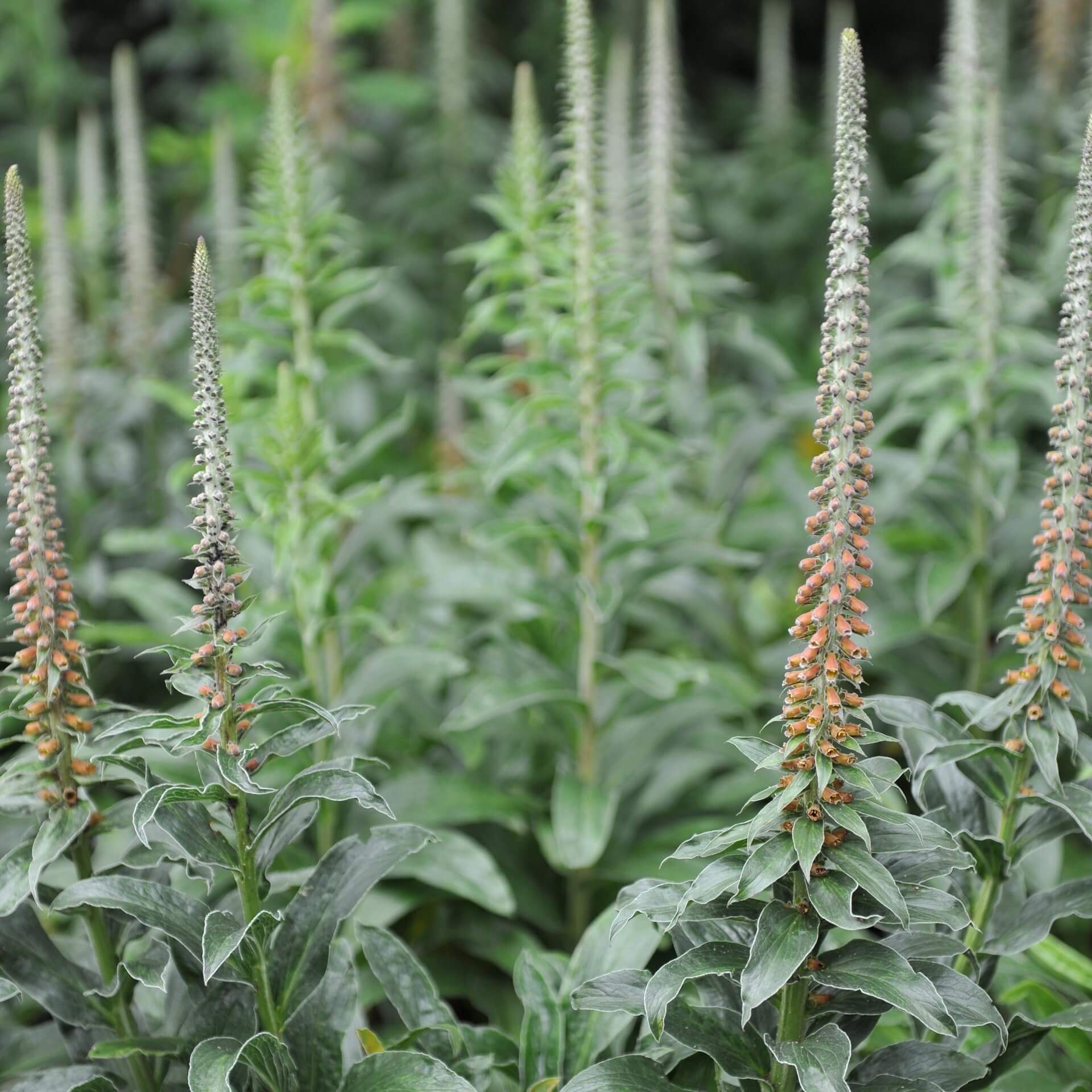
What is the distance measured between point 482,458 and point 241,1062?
2.59m

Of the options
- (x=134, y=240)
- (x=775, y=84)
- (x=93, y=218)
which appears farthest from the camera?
(x=775, y=84)

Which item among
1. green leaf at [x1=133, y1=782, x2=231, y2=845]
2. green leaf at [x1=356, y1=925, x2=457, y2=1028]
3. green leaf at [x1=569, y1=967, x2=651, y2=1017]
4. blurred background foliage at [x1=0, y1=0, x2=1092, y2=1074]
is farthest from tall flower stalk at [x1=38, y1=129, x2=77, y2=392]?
green leaf at [x1=569, y1=967, x2=651, y2=1017]

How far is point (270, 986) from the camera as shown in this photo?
8.40 feet

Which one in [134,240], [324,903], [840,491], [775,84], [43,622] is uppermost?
[775,84]

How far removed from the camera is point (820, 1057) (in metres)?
2.14

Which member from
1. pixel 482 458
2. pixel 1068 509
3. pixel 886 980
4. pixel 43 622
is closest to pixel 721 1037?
pixel 886 980

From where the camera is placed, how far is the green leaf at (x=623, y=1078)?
2.32m

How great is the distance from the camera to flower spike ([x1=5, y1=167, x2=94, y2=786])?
7.42ft

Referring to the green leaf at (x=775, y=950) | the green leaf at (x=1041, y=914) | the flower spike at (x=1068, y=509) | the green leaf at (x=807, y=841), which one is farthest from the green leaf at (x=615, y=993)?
the flower spike at (x=1068, y=509)

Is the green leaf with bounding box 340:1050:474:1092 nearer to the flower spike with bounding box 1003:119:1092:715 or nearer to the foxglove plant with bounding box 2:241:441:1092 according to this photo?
the foxglove plant with bounding box 2:241:441:1092

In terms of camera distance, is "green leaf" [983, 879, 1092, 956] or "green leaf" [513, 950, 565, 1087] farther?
"green leaf" [513, 950, 565, 1087]

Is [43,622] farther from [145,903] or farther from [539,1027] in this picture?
[539,1027]

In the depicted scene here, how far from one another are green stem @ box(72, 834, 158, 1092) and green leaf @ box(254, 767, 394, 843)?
527mm

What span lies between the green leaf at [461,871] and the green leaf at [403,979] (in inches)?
24.4
